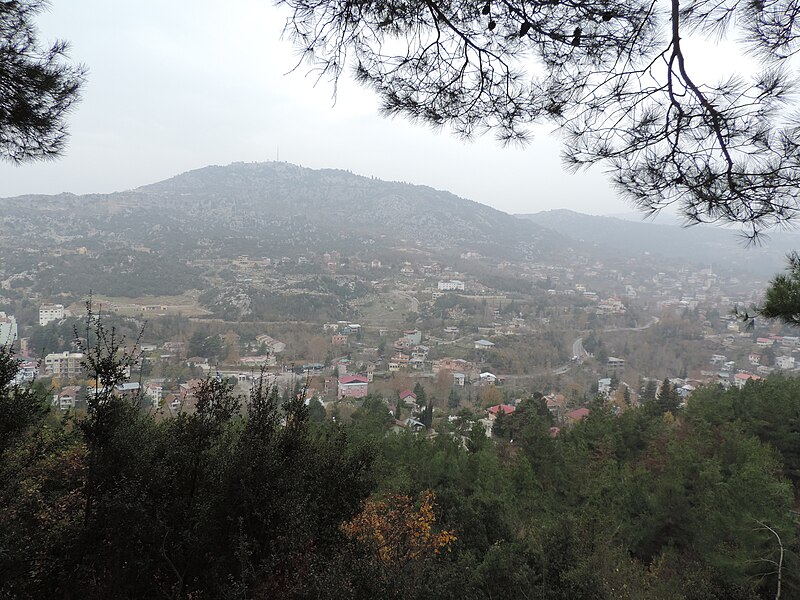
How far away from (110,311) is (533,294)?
44098mm

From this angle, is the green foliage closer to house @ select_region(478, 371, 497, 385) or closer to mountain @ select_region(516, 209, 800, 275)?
house @ select_region(478, 371, 497, 385)

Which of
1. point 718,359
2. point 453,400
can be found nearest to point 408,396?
point 453,400

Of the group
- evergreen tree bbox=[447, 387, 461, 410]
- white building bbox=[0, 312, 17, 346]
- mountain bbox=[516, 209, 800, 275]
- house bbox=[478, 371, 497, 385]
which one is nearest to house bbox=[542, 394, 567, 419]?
house bbox=[478, 371, 497, 385]

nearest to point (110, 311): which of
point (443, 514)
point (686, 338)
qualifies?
point (443, 514)

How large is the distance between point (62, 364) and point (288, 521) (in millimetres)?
23647

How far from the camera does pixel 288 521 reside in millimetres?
3012

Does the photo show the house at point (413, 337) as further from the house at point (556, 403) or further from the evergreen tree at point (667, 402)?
the evergreen tree at point (667, 402)

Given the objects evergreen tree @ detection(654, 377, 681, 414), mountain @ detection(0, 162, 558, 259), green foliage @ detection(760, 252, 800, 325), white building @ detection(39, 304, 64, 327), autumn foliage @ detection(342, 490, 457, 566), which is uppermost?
mountain @ detection(0, 162, 558, 259)

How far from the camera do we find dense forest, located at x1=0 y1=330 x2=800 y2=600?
2.79 m

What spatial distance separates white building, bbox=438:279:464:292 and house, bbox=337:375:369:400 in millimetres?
27624

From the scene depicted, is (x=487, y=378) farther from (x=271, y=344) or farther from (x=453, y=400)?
(x=271, y=344)

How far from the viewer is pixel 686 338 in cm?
3853

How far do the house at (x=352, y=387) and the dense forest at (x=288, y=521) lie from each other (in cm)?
1565

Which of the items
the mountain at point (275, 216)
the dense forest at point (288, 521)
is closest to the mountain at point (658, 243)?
the mountain at point (275, 216)
